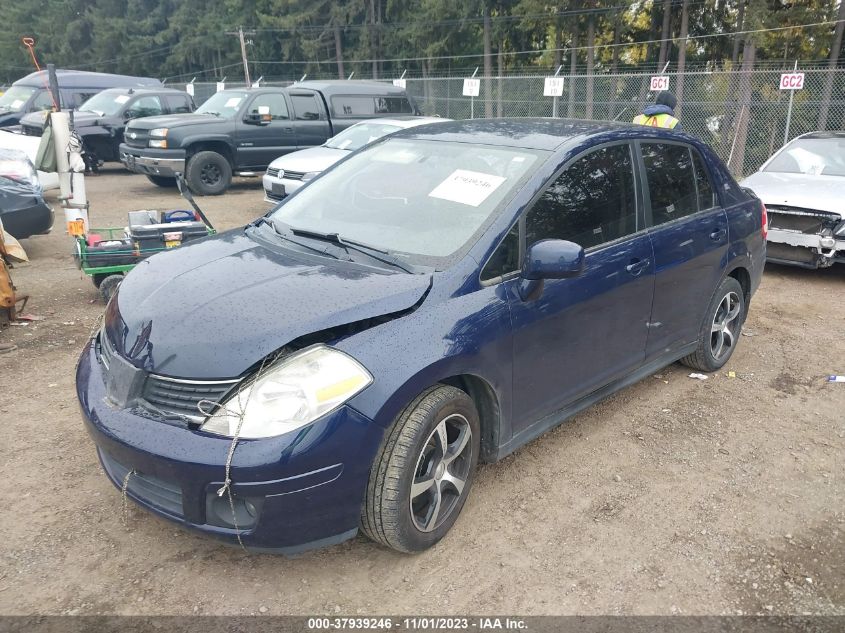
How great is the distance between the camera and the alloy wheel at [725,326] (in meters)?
4.74

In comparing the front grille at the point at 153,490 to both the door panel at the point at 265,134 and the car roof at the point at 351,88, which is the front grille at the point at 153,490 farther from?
the car roof at the point at 351,88

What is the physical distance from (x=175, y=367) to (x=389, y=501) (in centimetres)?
96

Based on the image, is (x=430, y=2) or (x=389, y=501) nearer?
(x=389, y=501)

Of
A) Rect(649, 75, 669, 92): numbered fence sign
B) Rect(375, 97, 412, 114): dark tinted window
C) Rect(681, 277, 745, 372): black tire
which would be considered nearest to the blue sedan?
Rect(681, 277, 745, 372): black tire

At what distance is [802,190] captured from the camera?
290 inches

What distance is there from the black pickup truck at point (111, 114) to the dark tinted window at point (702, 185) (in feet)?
42.8

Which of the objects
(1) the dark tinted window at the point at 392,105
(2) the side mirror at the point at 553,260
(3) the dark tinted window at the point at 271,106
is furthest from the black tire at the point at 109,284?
(1) the dark tinted window at the point at 392,105

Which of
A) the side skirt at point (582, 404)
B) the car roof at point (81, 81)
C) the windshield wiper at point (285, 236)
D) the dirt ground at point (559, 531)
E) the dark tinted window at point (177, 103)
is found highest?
the car roof at point (81, 81)

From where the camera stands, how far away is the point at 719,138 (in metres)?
15.6

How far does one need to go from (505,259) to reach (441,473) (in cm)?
99

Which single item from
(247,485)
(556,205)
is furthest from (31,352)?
(556,205)

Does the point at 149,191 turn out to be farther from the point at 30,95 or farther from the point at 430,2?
the point at 430,2

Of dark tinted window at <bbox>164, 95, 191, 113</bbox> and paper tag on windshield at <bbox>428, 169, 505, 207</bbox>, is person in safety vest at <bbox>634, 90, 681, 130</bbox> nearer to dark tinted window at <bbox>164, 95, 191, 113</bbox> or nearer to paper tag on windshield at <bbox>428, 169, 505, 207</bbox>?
paper tag on windshield at <bbox>428, 169, 505, 207</bbox>

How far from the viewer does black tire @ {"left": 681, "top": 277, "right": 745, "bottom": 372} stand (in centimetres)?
459
